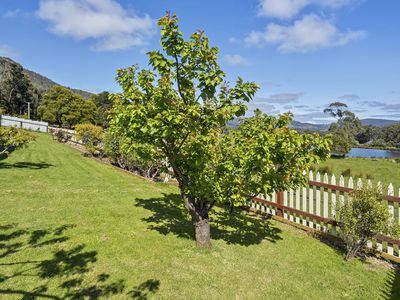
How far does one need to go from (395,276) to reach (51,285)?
601 centimetres

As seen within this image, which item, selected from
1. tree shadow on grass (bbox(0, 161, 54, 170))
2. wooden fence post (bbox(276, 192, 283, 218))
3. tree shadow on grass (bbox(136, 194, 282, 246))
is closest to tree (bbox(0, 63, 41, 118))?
tree shadow on grass (bbox(0, 161, 54, 170))

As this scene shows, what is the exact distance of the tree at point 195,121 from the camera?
4375 mm

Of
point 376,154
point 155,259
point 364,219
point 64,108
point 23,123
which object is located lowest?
point 376,154

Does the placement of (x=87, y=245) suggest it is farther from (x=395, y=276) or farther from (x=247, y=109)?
(x=395, y=276)

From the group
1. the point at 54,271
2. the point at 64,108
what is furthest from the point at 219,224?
the point at 64,108

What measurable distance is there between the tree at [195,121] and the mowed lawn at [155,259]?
1.26 meters

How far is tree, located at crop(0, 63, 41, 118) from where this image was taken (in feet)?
188

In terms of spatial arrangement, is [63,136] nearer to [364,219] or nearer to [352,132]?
[364,219]

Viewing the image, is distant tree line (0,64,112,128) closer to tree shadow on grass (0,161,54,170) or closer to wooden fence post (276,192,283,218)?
tree shadow on grass (0,161,54,170)

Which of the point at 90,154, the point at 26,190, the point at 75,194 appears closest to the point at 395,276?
the point at 75,194

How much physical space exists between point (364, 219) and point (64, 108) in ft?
184

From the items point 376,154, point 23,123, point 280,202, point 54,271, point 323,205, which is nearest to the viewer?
point 54,271

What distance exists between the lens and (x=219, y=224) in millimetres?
7496

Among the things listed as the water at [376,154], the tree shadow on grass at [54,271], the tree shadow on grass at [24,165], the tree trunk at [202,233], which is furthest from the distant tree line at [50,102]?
the water at [376,154]
